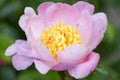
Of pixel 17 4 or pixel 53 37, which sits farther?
pixel 17 4

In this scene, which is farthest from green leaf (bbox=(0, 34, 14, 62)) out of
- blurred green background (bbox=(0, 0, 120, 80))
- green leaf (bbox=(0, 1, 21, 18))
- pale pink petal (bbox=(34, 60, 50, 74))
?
pale pink petal (bbox=(34, 60, 50, 74))

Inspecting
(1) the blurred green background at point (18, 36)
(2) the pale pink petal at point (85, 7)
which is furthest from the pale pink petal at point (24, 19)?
(1) the blurred green background at point (18, 36)

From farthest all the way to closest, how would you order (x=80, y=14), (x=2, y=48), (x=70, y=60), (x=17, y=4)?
(x=17, y=4) → (x=2, y=48) → (x=80, y=14) → (x=70, y=60)

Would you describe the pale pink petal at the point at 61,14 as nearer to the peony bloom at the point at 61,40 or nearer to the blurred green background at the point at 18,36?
the peony bloom at the point at 61,40

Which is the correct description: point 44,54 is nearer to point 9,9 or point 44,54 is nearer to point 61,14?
point 61,14

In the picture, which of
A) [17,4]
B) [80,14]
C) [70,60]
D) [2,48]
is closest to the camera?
[70,60]

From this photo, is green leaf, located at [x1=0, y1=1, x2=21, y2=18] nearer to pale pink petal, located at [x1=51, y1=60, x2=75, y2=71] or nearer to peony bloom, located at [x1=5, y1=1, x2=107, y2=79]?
peony bloom, located at [x1=5, y1=1, x2=107, y2=79]

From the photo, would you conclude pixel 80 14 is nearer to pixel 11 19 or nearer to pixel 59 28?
pixel 59 28

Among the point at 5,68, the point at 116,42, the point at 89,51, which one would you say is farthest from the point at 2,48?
the point at 89,51
